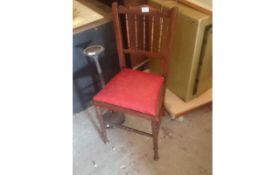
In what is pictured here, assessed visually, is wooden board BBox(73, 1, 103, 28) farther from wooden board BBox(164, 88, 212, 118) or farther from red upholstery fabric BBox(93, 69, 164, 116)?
wooden board BBox(164, 88, 212, 118)

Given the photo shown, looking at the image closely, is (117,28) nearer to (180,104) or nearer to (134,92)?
(134,92)

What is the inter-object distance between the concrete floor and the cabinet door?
0.18 metres

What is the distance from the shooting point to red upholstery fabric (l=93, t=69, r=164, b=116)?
1290 millimetres

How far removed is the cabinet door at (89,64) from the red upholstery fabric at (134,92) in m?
0.33

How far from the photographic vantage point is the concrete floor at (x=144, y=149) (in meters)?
1.47

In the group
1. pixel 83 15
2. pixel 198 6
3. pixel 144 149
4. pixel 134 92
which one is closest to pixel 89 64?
pixel 83 15

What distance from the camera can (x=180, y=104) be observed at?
1762 millimetres

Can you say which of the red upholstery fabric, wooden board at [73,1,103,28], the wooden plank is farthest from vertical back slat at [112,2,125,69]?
the wooden plank

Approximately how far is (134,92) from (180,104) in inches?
21.4

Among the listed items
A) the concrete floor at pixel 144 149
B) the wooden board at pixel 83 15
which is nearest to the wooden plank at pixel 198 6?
the wooden board at pixel 83 15
